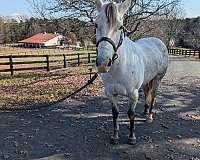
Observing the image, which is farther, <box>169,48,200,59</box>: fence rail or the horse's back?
<box>169,48,200,59</box>: fence rail

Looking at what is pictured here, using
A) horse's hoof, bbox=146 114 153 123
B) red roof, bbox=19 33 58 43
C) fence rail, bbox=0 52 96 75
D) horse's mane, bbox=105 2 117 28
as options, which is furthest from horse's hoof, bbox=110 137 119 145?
red roof, bbox=19 33 58 43

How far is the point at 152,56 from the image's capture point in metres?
5.83

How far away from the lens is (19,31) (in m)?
105

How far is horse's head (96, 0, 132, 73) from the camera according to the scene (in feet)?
12.2

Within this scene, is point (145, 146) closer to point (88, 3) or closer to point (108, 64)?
point (108, 64)

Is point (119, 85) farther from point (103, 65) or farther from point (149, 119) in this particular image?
point (149, 119)

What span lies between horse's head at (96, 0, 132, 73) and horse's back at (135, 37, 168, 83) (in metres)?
1.31

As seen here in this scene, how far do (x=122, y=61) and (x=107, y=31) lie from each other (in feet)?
2.44

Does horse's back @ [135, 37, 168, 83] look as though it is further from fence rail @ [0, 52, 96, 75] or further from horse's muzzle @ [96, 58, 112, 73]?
fence rail @ [0, 52, 96, 75]

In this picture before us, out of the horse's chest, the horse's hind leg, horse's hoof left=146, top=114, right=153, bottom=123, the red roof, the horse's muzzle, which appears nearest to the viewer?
the horse's muzzle

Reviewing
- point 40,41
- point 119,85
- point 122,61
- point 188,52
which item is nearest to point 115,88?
point 119,85

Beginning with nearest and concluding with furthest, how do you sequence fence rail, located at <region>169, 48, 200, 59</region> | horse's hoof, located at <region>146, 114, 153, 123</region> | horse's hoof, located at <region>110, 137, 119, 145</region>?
horse's hoof, located at <region>110, 137, 119, 145</region> < horse's hoof, located at <region>146, 114, 153, 123</region> < fence rail, located at <region>169, 48, 200, 59</region>

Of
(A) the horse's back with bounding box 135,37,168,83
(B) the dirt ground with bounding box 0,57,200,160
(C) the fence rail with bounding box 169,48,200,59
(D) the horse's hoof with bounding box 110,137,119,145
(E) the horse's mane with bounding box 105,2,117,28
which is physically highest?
(E) the horse's mane with bounding box 105,2,117,28

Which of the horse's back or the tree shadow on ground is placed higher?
the horse's back
